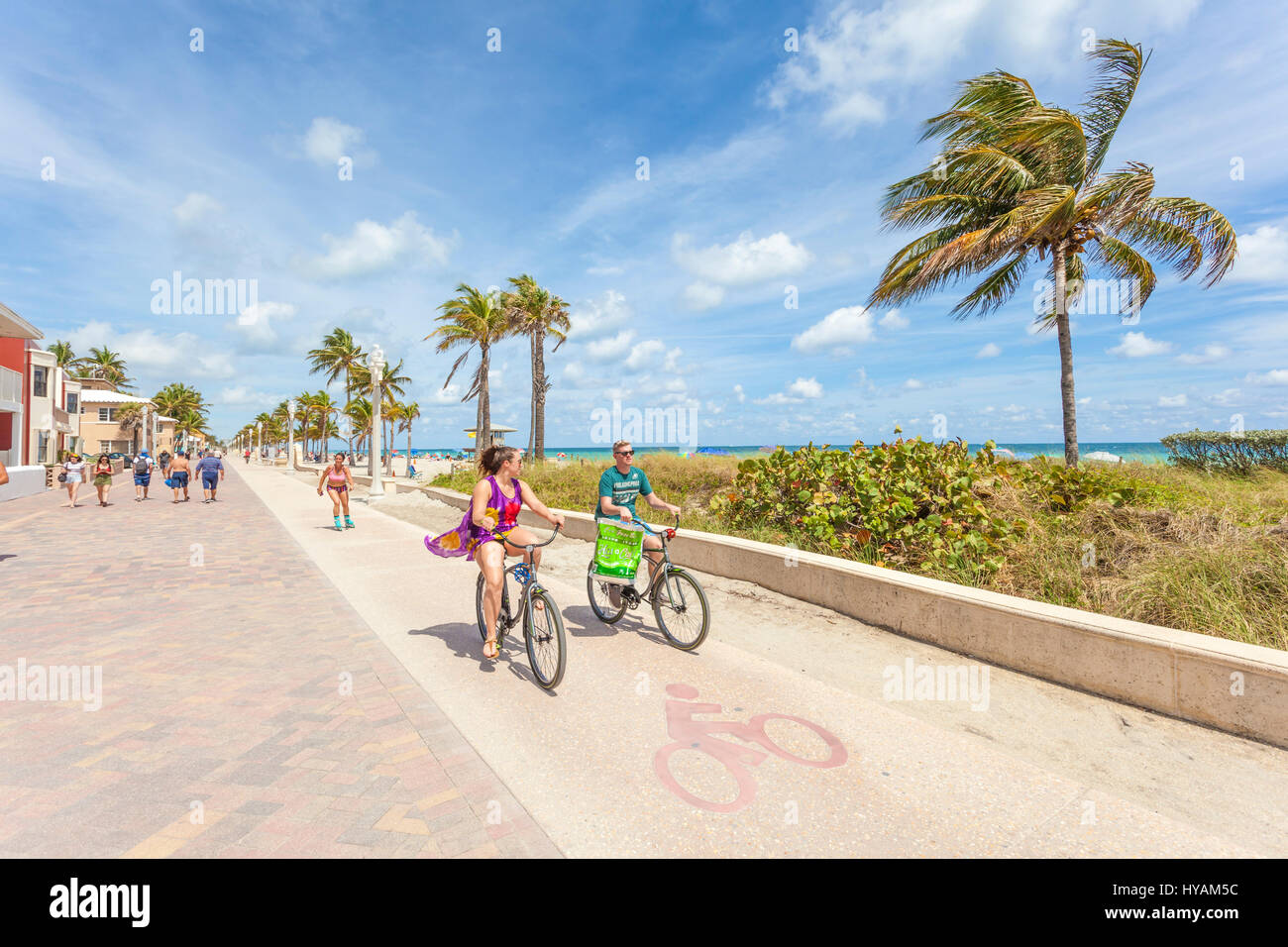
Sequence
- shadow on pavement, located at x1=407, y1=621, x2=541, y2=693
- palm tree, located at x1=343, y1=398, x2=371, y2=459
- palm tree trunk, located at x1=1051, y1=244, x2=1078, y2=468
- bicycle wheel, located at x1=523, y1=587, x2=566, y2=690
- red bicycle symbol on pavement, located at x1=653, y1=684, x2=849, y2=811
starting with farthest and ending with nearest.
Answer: palm tree, located at x1=343, y1=398, x2=371, y2=459 → palm tree trunk, located at x1=1051, y1=244, x2=1078, y2=468 → shadow on pavement, located at x1=407, y1=621, x2=541, y2=693 → bicycle wheel, located at x1=523, y1=587, x2=566, y2=690 → red bicycle symbol on pavement, located at x1=653, y1=684, x2=849, y2=811

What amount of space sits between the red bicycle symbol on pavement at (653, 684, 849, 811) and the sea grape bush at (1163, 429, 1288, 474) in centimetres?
1568

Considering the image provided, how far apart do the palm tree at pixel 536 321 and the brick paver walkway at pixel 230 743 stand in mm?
23559

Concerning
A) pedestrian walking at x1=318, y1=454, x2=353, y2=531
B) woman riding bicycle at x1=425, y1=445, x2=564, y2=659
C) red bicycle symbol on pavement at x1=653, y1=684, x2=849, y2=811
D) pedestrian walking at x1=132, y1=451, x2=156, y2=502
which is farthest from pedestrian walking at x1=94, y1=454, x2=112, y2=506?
red bicycle symbol on pavement at x1=653, y1=684, x2=849, y2=811

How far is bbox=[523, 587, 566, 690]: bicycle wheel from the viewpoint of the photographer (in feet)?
14.3

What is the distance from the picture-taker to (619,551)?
5.61m

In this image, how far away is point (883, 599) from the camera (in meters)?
5.92

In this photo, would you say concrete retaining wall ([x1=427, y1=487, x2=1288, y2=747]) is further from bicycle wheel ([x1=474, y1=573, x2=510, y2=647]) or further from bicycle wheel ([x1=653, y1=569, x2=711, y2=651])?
bicycle wheel ([x1=474, y1=573, x2=510, y2=647])

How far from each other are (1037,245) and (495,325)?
83.7 feet

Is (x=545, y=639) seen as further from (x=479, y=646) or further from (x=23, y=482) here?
(x=23, y=482)

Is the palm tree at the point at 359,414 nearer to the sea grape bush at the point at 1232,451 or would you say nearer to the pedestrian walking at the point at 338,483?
the pedestrian walking at the point at 338,483

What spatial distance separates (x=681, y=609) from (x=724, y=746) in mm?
1940
